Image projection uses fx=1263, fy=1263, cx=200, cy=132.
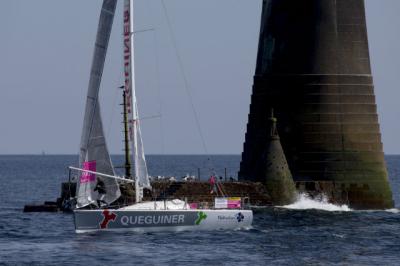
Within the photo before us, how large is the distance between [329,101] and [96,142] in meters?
22.2

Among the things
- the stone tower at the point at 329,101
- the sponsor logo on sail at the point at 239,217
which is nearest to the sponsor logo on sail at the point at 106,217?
the sponsor logo on sail at the point at 239,217

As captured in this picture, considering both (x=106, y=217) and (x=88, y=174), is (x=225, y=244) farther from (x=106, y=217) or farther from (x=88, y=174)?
(x=88, y=174)

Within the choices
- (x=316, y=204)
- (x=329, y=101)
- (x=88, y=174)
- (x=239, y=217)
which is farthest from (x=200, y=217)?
(x=329, y=101)

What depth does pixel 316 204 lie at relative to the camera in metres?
77.5

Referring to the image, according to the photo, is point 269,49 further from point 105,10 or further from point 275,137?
point 105,10

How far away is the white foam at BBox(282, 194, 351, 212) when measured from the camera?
7688 centimetres

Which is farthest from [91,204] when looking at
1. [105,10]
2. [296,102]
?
[296,102]

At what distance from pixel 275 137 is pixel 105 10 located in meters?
18.6

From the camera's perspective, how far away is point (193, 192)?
75125 mm

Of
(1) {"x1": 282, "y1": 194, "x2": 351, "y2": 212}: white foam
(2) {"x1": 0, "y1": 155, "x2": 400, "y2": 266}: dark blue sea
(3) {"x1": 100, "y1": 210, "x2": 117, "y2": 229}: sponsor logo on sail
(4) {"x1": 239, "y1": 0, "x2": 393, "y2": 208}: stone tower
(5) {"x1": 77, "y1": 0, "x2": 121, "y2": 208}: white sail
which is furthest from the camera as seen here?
(4) {"x1": 239, "y1": 0, "x2": 393, "y2": 208}: stone tower

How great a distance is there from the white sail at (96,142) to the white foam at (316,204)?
1917 centimetres

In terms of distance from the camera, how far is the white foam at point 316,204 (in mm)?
76875

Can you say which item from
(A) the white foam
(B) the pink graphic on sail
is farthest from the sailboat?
(A) the white foam

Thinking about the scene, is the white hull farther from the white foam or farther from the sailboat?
the white foam
